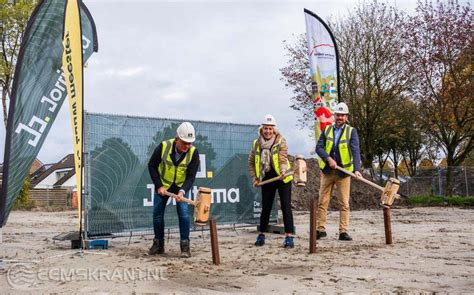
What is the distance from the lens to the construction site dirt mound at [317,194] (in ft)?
67.9

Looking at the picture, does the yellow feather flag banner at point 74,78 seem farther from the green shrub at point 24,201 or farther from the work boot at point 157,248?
the green shrub at point 24,201

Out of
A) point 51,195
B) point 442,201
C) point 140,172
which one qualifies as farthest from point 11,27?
point 442,201

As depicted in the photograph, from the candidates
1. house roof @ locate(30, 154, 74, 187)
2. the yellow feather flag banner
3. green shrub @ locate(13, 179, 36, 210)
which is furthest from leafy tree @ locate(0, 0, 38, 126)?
house roof @ locate(30, 154, 74, 187)

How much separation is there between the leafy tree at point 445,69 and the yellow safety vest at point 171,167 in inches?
881

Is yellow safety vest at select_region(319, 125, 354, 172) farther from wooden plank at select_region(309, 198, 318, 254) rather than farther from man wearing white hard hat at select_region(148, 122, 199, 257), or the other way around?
man wearing white hard hat at select_region(148, 122, 199, 257)

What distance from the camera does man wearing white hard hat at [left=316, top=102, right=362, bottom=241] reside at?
9.14m

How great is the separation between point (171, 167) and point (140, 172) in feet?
5.91

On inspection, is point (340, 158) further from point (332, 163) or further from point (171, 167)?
point (171, 167)

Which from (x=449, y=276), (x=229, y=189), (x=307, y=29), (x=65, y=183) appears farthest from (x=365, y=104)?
(x=65, y=183)

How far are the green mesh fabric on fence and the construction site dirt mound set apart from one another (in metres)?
9.82

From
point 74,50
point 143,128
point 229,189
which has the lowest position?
point 229,189

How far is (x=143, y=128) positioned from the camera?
9641mm

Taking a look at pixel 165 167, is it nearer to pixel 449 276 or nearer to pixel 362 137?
pixel 449 276

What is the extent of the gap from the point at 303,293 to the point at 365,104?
79.6 feet
